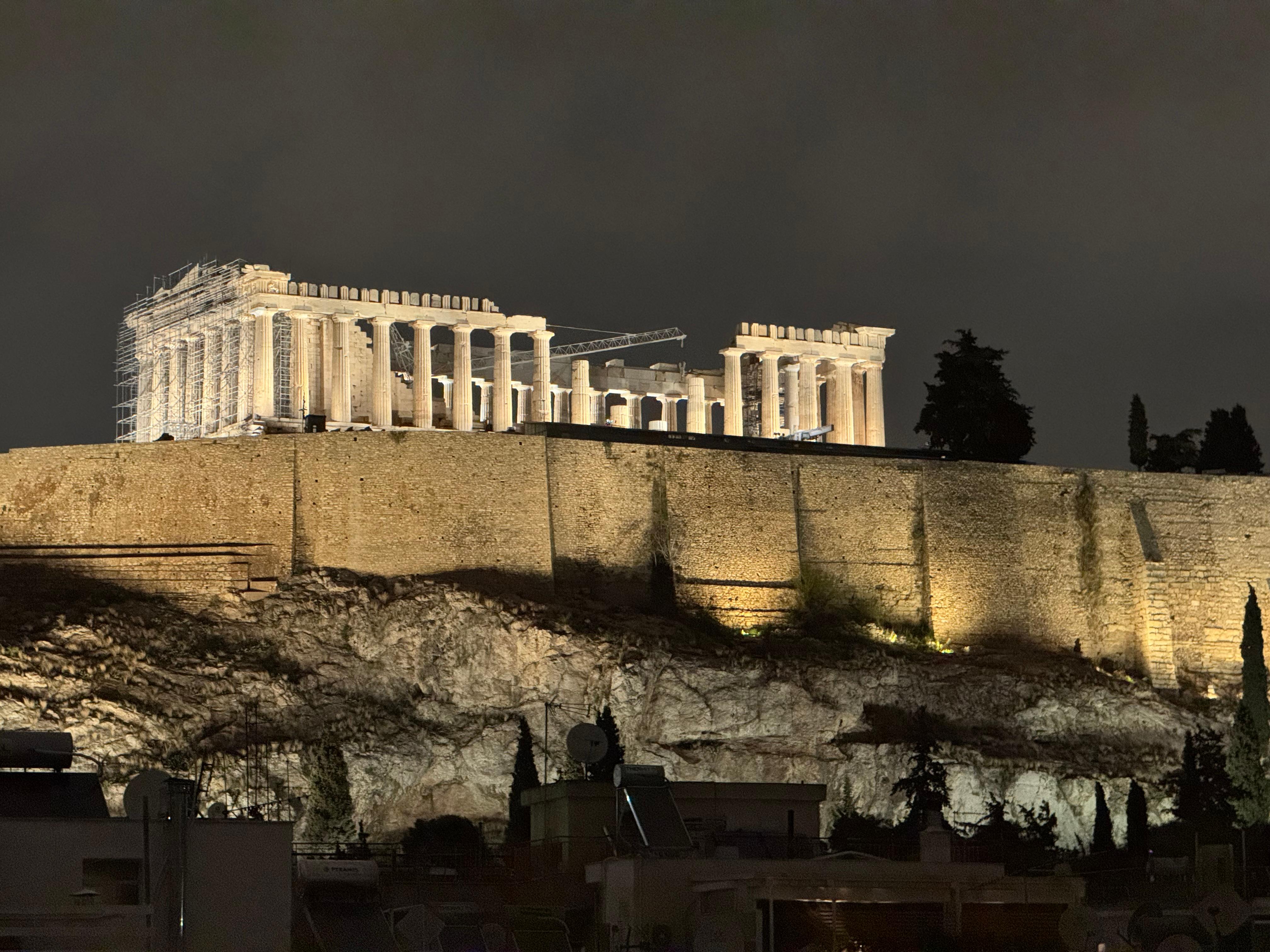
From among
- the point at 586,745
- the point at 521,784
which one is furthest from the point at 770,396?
the point at 586,745

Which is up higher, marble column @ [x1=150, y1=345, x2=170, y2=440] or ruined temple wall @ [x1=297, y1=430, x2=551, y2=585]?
marble column @ [x1=150, y1=345, x2=170, y2=440]

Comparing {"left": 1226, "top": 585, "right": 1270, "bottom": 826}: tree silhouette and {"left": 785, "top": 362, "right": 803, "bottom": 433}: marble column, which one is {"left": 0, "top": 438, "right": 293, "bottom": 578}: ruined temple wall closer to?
{"left": 1226, "top": 585, "right": 1270, "bottom": 826}: tree silhouette

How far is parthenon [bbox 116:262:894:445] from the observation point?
224 feet

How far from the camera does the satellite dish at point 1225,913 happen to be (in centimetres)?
3109

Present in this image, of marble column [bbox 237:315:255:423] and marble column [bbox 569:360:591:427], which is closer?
marble column [bbox 237:315:255:423]

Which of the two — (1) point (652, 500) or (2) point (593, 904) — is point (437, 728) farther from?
(2) point (593, 904)

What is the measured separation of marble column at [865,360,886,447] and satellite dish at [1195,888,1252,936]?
43.2 metres

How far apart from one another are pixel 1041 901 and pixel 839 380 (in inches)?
1708

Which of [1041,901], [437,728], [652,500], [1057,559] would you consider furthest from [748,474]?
[1041,901]

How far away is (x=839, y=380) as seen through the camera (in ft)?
247

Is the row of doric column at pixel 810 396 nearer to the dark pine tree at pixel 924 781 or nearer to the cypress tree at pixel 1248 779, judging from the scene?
the dark pine tree at pixel 924 781

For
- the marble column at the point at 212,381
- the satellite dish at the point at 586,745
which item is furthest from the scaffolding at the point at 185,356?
the satellite dish at the point at 586,745

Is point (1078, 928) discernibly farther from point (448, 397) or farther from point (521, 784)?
point (448, 397)

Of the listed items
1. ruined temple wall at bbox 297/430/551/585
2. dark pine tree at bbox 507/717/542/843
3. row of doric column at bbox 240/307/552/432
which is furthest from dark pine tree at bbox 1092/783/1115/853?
row of doric column at bbox 240/307/552/432
